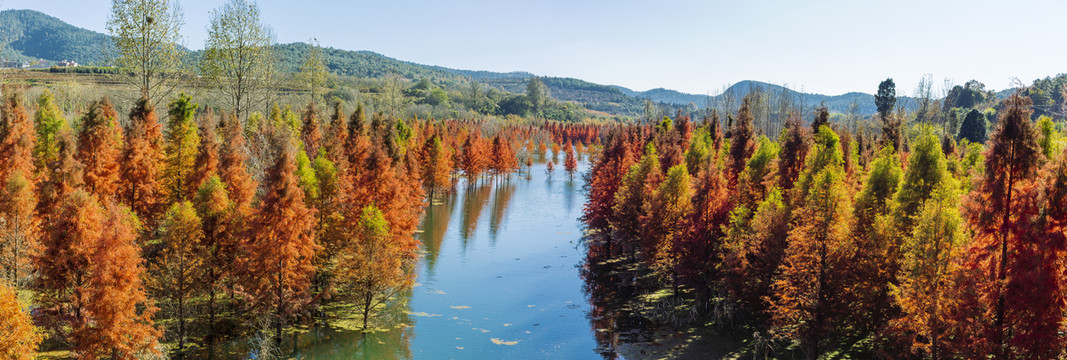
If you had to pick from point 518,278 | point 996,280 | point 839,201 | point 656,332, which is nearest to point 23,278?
point 518,278

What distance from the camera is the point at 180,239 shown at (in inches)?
999

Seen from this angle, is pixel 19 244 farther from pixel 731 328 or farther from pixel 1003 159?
pixel 1003 159

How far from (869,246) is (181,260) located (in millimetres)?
29591

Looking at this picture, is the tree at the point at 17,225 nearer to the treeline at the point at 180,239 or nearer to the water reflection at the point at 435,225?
the treeline at the point at 180,239

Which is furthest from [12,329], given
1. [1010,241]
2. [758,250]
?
[1010,241]

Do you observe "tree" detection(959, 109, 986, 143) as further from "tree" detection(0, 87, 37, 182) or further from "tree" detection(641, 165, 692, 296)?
"tree" detection(0, 87, 37, 182)

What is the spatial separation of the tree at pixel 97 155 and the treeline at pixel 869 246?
2924 cm

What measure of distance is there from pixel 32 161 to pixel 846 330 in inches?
1897

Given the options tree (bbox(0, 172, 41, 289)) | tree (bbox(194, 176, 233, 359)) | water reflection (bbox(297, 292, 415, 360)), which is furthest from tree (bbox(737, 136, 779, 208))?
tree (bbox(0, 172, 41, 289))

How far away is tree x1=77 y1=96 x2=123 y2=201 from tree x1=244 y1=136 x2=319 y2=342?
1291cm

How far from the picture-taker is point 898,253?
2480 cm

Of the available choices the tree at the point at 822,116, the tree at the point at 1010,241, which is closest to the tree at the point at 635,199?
the tree at the point at 822,116

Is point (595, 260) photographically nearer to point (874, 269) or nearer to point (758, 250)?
point (758, 250)

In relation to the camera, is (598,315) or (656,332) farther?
(598,315)
